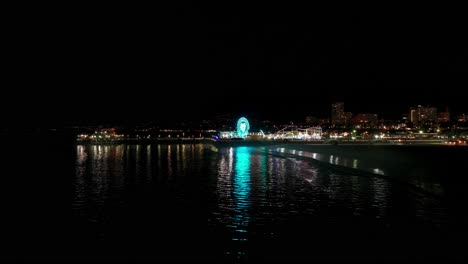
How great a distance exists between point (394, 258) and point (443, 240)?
2183mm

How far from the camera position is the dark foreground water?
11.8 m

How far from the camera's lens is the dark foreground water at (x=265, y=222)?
38.7 ft

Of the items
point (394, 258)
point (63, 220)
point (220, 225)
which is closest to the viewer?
point (394, 258)

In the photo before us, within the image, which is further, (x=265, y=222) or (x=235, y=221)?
(x=235, y=221)

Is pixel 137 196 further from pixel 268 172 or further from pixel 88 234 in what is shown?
pixel 268 172

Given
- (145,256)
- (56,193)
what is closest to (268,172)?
(56,193)

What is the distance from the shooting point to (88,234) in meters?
13.6

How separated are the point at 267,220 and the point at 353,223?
233 cm

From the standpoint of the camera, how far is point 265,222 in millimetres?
15094

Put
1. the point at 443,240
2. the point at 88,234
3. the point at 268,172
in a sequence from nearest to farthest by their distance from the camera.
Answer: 1. the point at 443,240
2. the point at 88,234
3. the point at 268,172

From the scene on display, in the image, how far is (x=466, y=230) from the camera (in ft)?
45.3

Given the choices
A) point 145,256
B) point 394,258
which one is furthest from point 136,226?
point 394,258

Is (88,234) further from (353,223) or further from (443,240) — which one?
(443,240)

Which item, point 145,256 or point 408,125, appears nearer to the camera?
point 145,256
